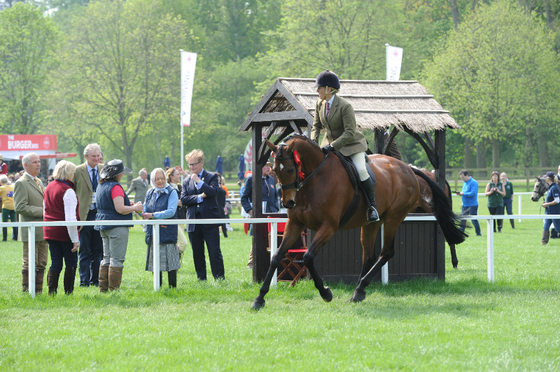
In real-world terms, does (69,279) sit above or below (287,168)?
below

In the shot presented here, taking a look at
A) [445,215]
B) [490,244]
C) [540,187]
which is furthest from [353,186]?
[540,187]

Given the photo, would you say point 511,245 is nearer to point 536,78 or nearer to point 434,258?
point 434,258

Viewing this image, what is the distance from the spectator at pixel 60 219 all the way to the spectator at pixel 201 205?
1910mm

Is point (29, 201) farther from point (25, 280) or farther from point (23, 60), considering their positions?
point (23, 60)

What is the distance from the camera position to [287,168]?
7332mm

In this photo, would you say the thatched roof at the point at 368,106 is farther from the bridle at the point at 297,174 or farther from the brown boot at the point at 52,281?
the brown boot at the point at 52,281

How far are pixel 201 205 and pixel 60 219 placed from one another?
88.2 inches

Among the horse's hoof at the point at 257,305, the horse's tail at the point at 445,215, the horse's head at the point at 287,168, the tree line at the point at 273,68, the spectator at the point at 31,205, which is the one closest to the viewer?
the horse's head at the point at 287,168

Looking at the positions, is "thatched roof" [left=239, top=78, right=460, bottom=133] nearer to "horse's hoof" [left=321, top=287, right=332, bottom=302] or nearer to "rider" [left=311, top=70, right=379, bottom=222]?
"rider" [left=311, top=70, right=379, bottom=222]

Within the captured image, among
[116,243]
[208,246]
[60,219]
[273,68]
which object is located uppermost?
[273,68]

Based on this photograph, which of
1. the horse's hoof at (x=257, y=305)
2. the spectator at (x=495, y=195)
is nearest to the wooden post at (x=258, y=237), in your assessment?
the horse's hoof at (x=257, y=305)

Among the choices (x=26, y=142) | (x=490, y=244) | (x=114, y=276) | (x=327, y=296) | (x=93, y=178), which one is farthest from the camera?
(x=26, y=142)

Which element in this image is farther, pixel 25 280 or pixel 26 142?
pixel 26 142

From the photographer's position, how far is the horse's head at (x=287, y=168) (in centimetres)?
733
